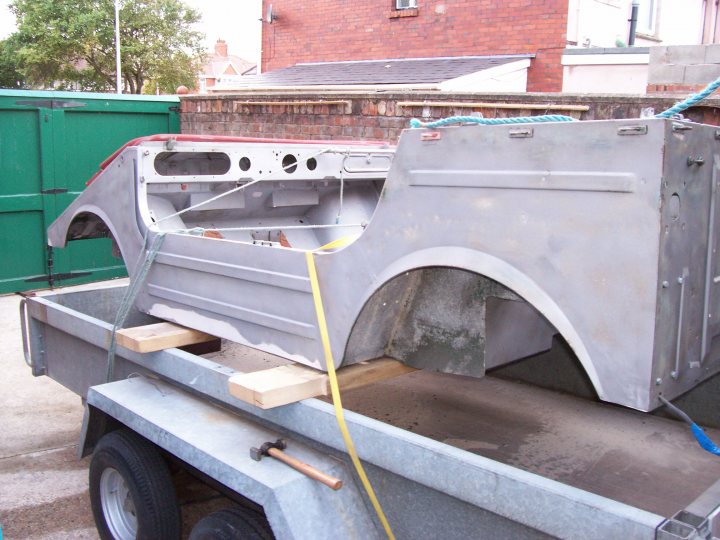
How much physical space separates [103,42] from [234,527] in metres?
38.0

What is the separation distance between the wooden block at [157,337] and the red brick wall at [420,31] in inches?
400

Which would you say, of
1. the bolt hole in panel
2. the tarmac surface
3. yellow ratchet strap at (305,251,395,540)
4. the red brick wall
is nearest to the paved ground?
the tarmac surface

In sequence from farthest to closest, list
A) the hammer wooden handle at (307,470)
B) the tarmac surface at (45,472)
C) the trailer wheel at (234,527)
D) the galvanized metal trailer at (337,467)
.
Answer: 1. the tarmac surface at (45,472)
2. the trailer wheel at (234,527)
3. the hammer wooden handle at (307,470)
4. the galvanized metal trailer at (337,467)

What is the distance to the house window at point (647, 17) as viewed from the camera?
1396 centimetres

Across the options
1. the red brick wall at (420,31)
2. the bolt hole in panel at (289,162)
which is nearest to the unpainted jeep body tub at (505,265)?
the bolt hole in panel at (289,162)

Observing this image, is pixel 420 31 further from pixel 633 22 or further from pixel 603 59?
pixel 603 59

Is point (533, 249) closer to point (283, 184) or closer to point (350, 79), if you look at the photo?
point (283, 184)

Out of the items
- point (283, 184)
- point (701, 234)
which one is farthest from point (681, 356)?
point (283, 184)

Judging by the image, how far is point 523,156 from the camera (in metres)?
2.07

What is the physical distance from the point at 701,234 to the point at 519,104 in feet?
15.3

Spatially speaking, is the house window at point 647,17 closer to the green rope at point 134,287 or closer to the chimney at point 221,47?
the green rope at point 134,287

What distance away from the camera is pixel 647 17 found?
14.2 meters

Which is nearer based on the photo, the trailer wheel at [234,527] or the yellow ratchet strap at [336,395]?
the yellow ratchet strap at [336,395]

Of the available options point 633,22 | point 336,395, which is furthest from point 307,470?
point 633,22
